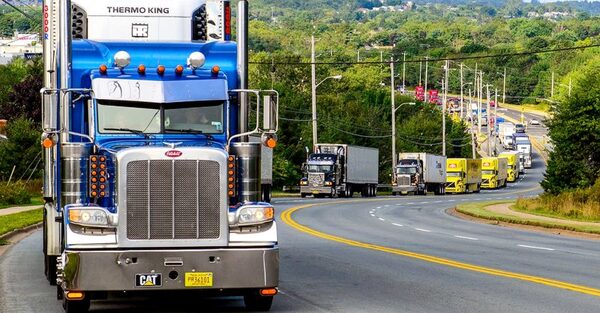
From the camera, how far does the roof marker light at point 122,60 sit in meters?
15.9

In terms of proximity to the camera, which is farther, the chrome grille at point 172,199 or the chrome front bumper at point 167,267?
the chrome grille at point 172,199

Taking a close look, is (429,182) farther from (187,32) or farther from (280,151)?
(187,32)

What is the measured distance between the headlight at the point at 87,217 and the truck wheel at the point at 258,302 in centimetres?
226

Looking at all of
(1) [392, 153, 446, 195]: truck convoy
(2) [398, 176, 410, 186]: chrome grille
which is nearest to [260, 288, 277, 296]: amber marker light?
(1) [392, 153, 446, 195]: truck convoy

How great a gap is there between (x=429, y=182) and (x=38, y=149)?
4025 cm

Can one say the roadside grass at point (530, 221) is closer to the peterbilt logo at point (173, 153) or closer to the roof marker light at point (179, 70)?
the roof marker light at point (179, 70)

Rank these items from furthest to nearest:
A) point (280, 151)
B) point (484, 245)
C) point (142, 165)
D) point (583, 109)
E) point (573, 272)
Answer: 1. point (280, 151)
2. point (583, 109)
3. point (484, 245)
4. point (573, 272)
5. point (142, 165)

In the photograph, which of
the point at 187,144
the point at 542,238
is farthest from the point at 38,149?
the point at 187,144

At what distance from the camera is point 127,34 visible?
696 inches

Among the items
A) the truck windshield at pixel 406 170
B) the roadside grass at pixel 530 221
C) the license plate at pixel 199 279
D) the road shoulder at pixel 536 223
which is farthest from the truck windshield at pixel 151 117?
the truck windshield at pixel 406 170

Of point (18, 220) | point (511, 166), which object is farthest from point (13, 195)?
point (511, 166)

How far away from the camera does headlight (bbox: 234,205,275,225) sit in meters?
15.0

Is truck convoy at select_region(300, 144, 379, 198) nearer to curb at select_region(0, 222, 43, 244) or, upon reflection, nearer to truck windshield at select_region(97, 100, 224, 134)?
curb at select_region(0, 222, 43, 244)

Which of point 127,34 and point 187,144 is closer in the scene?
point 187,144
